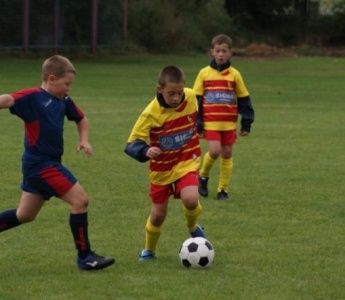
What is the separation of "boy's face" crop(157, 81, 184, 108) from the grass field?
47.3 inches

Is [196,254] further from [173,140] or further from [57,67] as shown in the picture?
[57,67]

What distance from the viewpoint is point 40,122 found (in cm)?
715

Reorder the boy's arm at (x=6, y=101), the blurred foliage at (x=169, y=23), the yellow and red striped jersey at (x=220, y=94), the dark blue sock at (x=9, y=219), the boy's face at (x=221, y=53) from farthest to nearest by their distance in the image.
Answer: the blurred foliage at (x=169, y=23) < the yellow and red striped jersey at (x=220, y=94) < the boy's face at (x=221, y=53) < the dark blue sock at (x=9, y=219) < the boy's arm at (x=6, y=101)

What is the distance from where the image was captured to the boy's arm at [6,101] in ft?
22.5

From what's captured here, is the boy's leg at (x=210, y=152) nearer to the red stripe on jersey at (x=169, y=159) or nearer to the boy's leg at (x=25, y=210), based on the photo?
the red stripe on jersey at (x=169, y=159)

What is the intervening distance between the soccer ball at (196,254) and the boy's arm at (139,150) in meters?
0.71

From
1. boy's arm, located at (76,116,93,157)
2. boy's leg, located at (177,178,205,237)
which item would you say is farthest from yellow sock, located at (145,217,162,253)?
boy's arm, located at (76,116,93,157)

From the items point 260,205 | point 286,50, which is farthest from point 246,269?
point 286,50

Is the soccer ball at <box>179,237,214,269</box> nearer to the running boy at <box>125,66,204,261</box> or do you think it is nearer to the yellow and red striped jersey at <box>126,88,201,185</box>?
the running boy at <box>125,66,204,261</box>

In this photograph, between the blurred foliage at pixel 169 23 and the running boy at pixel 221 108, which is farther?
the blurred foliage at pixel 169 23

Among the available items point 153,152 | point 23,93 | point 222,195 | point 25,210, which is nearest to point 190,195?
point 153,152

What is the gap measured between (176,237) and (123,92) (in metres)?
18.0

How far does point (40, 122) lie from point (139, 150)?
0.75m

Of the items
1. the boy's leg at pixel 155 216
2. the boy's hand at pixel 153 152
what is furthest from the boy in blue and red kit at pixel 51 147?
the boy's leg at pixel 155 216
